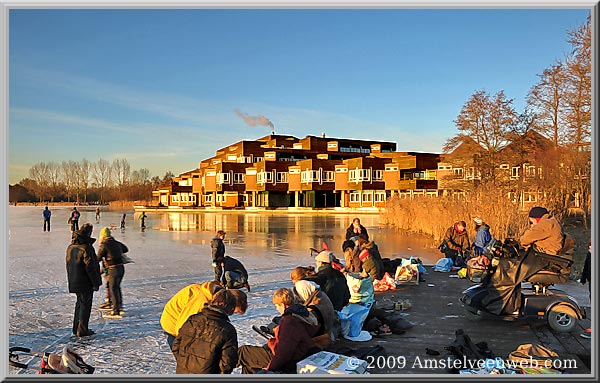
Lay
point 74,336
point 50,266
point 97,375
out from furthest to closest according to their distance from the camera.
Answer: point 50,266 → point 74,336 → point 97,375

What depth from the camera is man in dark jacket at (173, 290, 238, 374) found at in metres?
3.00

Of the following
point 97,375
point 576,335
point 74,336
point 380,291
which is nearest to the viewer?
point 97,375

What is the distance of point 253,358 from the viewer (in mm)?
3643

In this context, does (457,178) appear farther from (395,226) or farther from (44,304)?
(44,304)

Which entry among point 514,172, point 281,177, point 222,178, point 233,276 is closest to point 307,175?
point 281,177

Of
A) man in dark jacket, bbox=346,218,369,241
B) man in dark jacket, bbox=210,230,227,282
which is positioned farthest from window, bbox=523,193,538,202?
man in dark jacket, bbox=210,230,227,282

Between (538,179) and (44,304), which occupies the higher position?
(538,179)

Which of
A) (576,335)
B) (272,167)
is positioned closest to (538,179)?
(576,335)

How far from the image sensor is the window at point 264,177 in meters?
43.7

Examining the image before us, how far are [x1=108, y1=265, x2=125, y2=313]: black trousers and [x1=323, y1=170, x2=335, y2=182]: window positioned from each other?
3837cm

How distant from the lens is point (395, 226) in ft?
68.5

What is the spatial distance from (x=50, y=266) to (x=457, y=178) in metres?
20.6

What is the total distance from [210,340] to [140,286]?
5.30 m

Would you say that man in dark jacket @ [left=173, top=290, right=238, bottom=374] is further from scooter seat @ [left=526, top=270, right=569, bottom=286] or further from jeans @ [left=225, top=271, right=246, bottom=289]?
jeans @ [left=225, top=271, right=246, bottom=289]
